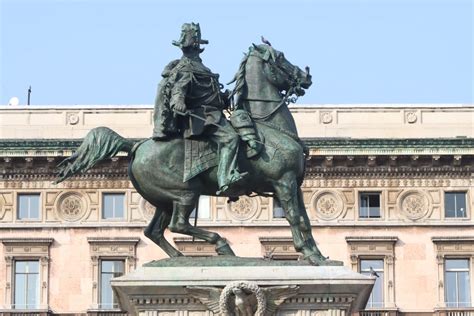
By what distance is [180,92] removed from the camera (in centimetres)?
1984

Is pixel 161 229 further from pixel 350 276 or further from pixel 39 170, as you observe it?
pixel 39 170

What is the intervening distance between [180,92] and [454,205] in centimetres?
4579

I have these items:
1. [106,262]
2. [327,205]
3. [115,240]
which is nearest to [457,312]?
[327,205]

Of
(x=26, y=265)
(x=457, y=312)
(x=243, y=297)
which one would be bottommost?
(x=243, y=297)

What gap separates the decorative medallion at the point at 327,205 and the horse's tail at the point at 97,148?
44.6 m

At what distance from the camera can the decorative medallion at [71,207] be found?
213 feet

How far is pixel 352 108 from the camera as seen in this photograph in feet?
218

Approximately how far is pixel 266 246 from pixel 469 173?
7.85 m

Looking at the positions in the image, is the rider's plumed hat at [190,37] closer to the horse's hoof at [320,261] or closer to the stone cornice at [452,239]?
the horse's hoof at [320,261]

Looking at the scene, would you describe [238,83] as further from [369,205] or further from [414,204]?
[414,204]

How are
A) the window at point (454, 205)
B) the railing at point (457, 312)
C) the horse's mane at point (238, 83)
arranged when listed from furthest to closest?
1. the window at point (454, 205)
2. the railing at point (457, 312)
3. the horse's mane at point (238, 83)

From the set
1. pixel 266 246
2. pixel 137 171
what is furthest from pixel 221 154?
A: pixel 266 246

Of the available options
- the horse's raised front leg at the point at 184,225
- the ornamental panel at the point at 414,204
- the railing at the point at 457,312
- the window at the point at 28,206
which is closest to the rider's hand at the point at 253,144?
the horse's raised front leg at the point at 184,225

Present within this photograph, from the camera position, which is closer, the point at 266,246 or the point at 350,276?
the point at 350,276
